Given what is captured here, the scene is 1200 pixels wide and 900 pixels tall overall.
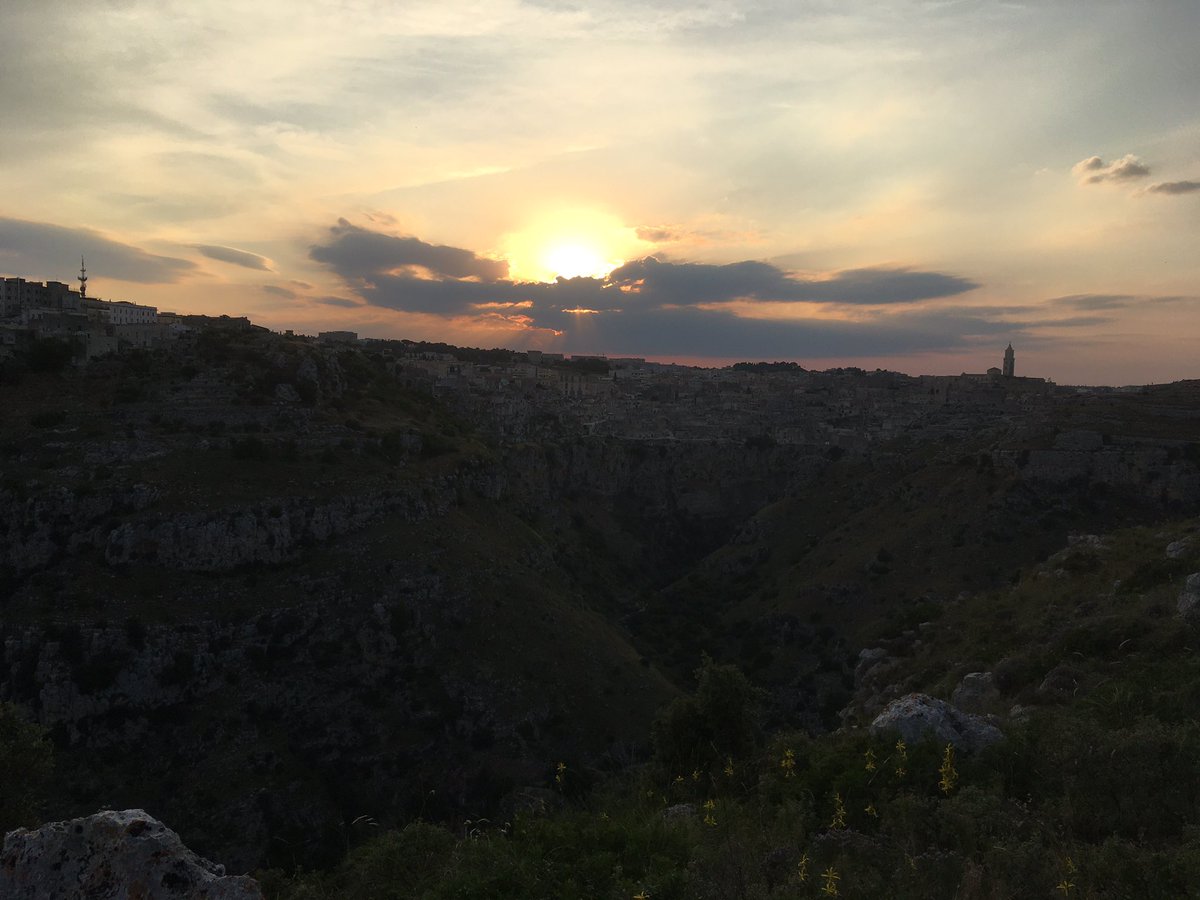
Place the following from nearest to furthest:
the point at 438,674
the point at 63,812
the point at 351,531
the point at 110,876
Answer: the point at 110,876, the point at 63,812, the point at 438,674, the point at 351,531

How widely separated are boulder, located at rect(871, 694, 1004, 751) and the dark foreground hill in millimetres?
616

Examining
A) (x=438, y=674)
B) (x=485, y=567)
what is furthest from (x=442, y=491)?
(x=438, y=674)

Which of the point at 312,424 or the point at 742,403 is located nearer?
the point at 312,424

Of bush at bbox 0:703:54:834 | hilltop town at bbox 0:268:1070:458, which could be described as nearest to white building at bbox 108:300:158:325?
hilltop town at bbox 0:268:1070:458

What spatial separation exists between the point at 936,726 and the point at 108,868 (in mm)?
9346

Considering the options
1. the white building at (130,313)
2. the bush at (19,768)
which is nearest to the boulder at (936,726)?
the bush at (19,768)

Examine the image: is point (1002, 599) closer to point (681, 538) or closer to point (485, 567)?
point (485, 567)

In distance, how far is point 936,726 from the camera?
10039 millimetres

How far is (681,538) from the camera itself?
7806 cm

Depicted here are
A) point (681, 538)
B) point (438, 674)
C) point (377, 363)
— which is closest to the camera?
point (438, 674)

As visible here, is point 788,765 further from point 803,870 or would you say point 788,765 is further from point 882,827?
point 803,870

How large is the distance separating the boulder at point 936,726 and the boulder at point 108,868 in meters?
8.09

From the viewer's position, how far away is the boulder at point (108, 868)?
5.67 m

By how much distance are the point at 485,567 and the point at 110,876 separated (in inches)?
1477
